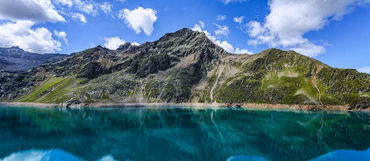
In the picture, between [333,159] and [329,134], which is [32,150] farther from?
[329,134]

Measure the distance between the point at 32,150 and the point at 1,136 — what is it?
20365 millimetres

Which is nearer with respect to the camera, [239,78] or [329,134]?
[329,134]

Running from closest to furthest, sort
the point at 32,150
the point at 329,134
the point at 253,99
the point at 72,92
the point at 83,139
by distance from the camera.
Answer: the point at 32,150
the point at 83,139
the point at 329,134
the point at 253,99
the point at 72,92

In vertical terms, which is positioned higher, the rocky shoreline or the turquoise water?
the rocky shoreline

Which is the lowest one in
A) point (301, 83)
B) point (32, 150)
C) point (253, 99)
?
point (32, 150)

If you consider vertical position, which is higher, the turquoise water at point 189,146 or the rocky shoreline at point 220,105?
the rocky shoreline at point 220,105

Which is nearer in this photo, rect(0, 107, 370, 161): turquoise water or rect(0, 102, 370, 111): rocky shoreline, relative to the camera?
rect(0, 107, 370, 161): turquoise water

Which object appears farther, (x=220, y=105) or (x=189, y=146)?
(x=220, y=105)

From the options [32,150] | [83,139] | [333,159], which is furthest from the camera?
[83,139]

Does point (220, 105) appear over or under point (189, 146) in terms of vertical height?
over

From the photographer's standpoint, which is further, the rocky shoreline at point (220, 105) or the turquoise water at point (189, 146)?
the rocky shoreline at point (220, 105)

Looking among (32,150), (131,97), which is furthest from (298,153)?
(131,97)

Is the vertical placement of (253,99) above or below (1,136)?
above

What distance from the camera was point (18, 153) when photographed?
39594mm
